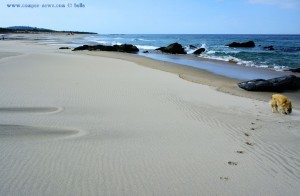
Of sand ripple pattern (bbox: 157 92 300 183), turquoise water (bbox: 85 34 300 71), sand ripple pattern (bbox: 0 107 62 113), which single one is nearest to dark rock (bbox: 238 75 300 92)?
sand ripple pattern (bbox: 157 92 300 183)

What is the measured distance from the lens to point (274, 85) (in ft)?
36.4

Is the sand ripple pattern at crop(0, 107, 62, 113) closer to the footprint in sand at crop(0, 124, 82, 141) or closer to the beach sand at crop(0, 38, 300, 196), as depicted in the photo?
the beach sand at crop(0, 38, 300, 196)

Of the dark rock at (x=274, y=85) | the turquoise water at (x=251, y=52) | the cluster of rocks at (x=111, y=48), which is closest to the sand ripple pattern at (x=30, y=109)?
the dark rock at (x=274, y=85)

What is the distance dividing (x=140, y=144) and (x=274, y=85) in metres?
8.00

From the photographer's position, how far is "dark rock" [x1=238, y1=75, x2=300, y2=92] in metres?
11.0

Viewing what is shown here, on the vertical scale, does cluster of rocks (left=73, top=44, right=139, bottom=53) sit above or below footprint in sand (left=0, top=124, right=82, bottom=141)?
above

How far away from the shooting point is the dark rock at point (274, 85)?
11.0 meters

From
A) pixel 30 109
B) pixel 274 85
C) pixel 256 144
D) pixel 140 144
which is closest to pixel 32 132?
pixel 30 109

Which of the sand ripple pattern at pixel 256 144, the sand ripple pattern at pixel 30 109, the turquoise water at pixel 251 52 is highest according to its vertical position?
the turquoise water at pixel 251 52

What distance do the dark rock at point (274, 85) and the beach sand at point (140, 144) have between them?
73.1 inches

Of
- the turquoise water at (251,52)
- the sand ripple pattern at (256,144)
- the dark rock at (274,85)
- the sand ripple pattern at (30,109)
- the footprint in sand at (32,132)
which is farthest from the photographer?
the turquoise water at (251,52)

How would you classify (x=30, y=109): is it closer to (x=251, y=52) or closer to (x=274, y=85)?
(x=274, y=85)

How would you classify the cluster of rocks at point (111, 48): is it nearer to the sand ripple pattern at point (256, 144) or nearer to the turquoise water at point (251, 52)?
the turquoise water at point (251, 52)

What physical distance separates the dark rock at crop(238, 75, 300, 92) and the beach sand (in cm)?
186
